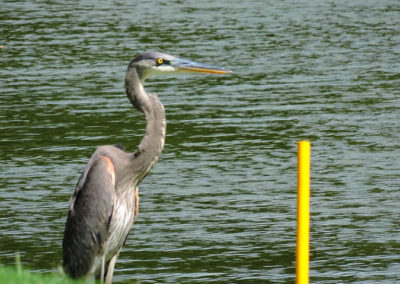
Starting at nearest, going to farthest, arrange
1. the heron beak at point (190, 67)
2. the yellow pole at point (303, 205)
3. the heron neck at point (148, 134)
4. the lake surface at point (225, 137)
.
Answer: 1. the yellow pole at point (303, 205)
2. the heron neck at point (148, 134)
3. the heron beak at point (190, 67)
4. the lake surface at point (225, 137)

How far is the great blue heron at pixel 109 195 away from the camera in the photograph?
26.5ft

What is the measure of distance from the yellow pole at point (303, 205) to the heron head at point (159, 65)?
206 cm

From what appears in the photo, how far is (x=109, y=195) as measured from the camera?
8070 millimetres

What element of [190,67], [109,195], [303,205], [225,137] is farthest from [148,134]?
[225,137]

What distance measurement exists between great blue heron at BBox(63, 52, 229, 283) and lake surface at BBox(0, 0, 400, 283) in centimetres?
131

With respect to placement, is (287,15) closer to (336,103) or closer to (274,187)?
(336,103)

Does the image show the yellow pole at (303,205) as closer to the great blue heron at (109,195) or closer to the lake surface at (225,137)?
the great blue heron at (109,195)

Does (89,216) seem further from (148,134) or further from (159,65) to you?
(159,65)

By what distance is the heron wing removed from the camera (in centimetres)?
803

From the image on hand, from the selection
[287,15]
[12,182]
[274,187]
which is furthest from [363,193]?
[287,15]

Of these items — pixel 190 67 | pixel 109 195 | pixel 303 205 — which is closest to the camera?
pixel 303 205

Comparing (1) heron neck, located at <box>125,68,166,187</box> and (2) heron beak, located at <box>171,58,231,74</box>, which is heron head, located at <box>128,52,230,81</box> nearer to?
(2) heron beak, located at <box>171,58,231,74</box>

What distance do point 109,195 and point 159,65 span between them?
3.84 ft

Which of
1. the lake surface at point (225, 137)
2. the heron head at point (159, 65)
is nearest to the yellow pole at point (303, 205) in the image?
the heron head at point (159, 65)
